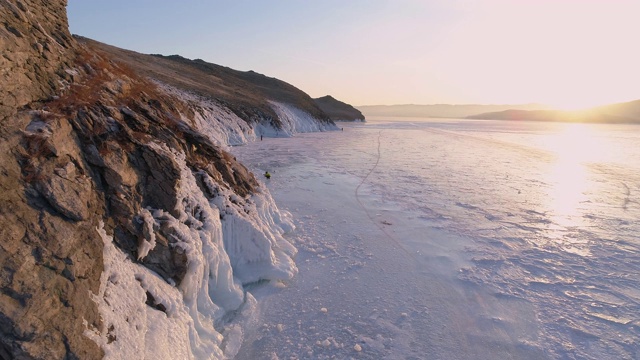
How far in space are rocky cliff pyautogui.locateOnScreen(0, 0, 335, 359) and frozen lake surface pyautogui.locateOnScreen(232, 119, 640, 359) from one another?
1.05 m

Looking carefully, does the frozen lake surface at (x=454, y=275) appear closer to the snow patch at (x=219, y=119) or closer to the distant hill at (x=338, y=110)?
the snow patch at (x=219, y=119)

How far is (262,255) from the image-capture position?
7.43 meters

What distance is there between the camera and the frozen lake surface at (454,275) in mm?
5492

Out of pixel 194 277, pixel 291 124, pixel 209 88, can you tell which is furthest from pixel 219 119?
pixel 194 277

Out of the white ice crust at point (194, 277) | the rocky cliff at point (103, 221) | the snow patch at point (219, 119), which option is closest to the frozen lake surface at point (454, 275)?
the white ice crust at point (194, 277)

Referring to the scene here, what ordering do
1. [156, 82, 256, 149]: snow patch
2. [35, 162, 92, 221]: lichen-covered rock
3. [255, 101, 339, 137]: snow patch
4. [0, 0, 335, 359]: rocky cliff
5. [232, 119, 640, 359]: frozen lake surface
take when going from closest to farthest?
[0, 0, 335, 359]: rocky cliff < [35, 162, 92, 221]: lichen-covered rock < [232, 119, 640, 359]: frozen lake surface < [156, 82, 256, 149]: snow patch < [255, 101, 339, 137]: snow patch

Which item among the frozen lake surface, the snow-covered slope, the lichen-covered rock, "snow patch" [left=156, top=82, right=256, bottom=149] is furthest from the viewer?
"snow patch" [left=156, top=82, right=256, bottom=149]

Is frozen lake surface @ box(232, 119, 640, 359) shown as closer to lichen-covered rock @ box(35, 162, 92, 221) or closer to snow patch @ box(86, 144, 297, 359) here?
snow patch @ box(86, 144, 297, 359)

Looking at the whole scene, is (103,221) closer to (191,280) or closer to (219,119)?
(191,280)

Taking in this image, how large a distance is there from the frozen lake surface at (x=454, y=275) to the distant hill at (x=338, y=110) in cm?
9266

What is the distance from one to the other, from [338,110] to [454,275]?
11351cm

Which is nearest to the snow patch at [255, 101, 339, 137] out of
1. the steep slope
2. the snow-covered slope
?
the snow-covered slope

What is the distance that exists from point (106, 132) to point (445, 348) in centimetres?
628

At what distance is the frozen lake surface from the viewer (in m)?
5.49
